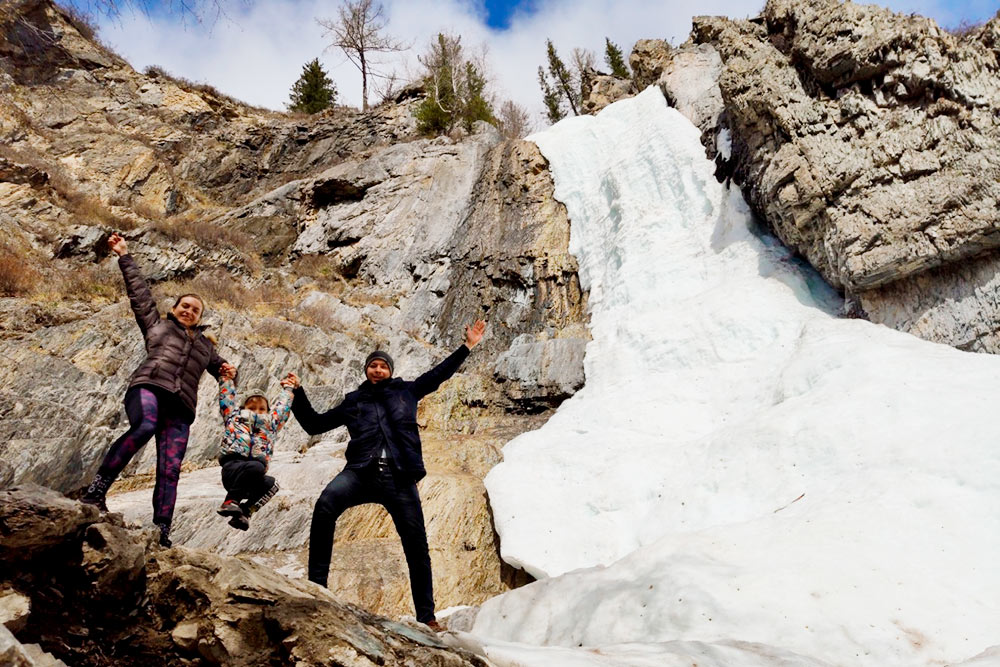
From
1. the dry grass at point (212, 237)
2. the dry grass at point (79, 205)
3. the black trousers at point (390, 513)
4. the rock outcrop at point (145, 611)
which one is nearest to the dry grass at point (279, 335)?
the dry grass at point (212, 237)

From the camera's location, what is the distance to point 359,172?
20.6 meters

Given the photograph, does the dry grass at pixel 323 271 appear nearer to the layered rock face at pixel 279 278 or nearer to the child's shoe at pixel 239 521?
the layered rock face at pixel 279 278

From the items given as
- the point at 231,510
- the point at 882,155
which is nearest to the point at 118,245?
the point at 231,510

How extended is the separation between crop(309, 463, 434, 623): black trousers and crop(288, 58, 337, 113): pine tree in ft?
107

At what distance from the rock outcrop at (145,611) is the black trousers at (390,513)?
103 cm

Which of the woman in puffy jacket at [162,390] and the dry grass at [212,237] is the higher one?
the dry grass at [212,237]

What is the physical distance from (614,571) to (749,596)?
49.8 inches

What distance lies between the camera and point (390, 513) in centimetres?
374

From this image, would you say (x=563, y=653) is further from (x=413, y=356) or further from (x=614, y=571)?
(x=413, y=356)

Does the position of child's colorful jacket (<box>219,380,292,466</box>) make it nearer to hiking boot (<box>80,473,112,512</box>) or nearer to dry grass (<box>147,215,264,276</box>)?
hiking boot (<box>80,473,112,512</box>)

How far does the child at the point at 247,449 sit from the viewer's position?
420 cm

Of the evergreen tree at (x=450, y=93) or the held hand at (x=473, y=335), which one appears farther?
the evergreen tree at (x=450, y=93)

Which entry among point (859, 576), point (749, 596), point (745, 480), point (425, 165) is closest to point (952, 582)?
point (859, 576)

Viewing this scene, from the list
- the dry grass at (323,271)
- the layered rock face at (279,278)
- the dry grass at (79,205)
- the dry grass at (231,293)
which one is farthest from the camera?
the dry grass at (323,271)
